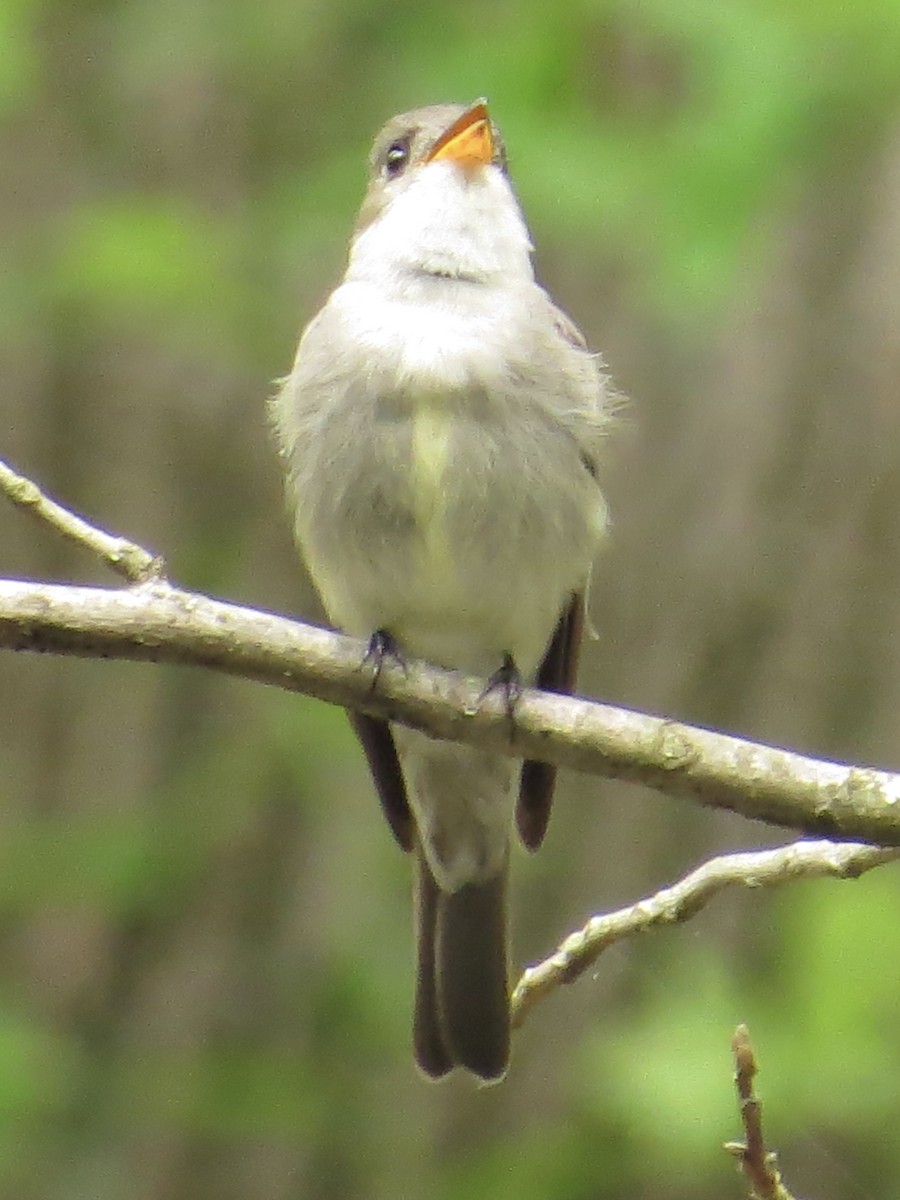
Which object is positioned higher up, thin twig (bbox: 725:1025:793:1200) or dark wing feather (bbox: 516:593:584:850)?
dark wing feather (bbox: 516:593:584:850)

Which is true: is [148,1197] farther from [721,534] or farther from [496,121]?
[496,121]

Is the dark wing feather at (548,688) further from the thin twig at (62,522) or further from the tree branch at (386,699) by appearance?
the thin twig at (62,522)

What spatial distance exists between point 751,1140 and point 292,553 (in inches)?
138

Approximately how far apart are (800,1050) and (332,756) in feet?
5.23

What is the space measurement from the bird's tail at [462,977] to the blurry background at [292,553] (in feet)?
1.77

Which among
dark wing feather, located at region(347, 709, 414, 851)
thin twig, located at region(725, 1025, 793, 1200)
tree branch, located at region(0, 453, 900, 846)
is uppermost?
dark wing feather, located at region(347, 709, 414, 851)

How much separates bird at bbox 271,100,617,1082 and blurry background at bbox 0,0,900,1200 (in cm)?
71

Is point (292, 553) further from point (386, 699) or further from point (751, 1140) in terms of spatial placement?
point (751, 1140)

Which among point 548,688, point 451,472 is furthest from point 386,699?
point 548,688

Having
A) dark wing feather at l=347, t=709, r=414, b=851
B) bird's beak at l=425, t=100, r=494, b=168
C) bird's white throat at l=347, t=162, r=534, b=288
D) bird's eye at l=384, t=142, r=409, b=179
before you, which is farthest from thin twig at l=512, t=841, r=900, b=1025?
bird's eye at l=384, t=142, r=409, b=179

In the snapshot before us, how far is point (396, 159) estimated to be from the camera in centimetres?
392

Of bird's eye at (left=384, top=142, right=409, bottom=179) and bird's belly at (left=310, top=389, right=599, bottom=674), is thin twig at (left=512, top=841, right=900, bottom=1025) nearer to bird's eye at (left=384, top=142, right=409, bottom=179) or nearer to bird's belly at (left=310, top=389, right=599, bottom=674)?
bird's belly at (left=310, top=389, right=599, bottom=674)

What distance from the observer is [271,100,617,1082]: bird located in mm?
3348

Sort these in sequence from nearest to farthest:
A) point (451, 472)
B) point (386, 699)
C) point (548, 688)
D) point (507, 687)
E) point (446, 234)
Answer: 1. point (386, 699)
2. point (507, 687)
3. point (451, 472)
4. point (446, 234)
5. point (548, 688)
